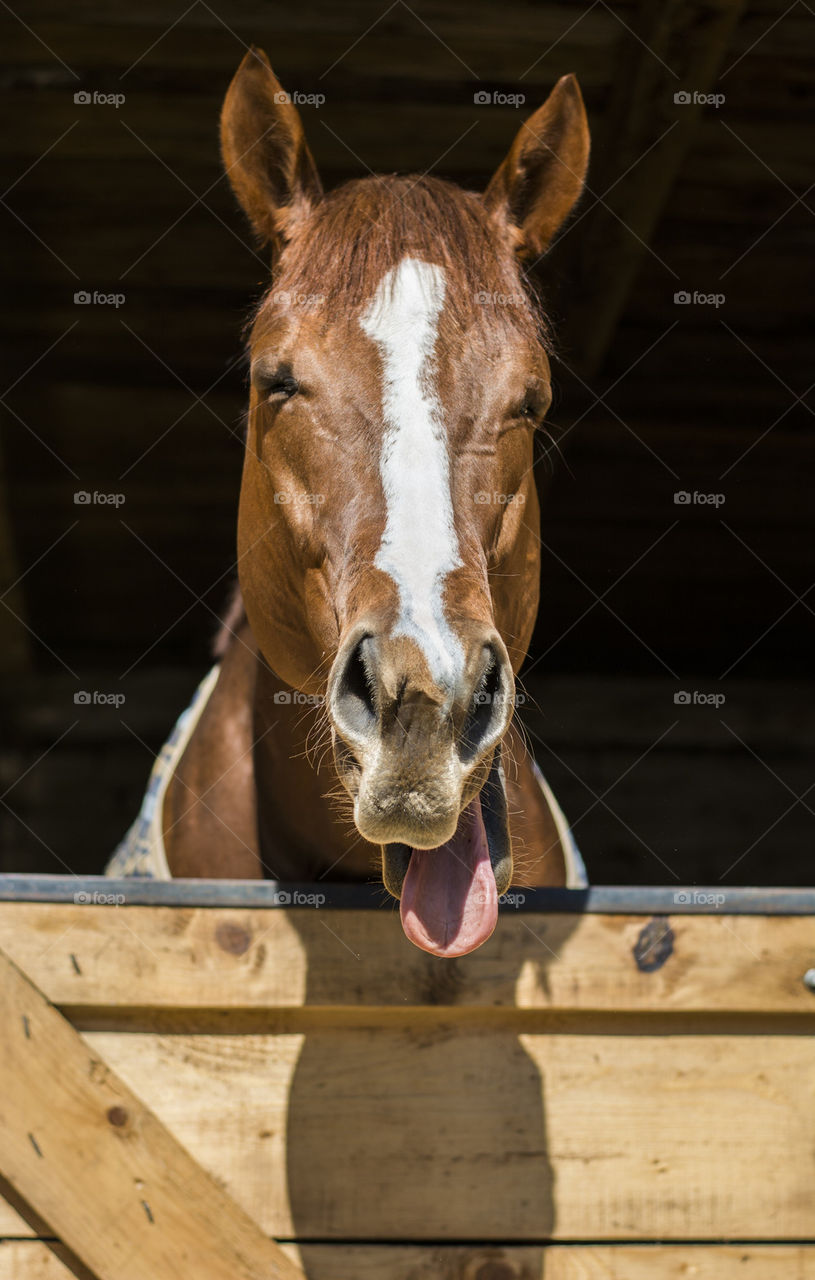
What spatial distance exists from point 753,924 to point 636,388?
10.2 ft

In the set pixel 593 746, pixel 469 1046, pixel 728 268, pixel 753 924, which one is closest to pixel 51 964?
pixel 469 1046

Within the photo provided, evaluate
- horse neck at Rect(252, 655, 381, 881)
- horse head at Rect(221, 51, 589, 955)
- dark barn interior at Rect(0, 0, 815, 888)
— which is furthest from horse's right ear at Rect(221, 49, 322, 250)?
dark barn interior at Rect(0, 0, 815, 888)

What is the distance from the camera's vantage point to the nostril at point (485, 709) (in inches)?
47.9

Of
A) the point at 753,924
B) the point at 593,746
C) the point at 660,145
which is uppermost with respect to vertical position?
the point at 660,145

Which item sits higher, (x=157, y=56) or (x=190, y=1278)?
(x=157, y=56)

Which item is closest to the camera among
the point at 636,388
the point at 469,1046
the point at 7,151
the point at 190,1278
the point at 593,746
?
the point at 190,1278

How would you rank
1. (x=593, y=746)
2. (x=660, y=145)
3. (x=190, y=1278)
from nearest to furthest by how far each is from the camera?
(x=190, y=1278), (x=660, y=145), (x=593, y=746)

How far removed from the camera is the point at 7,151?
3.47 meters

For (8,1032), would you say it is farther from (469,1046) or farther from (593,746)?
(593,746)

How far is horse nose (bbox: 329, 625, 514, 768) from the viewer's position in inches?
45.6

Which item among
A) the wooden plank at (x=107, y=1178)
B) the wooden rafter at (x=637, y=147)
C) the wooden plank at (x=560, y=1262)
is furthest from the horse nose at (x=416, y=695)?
the wooden rafter at (x=637, y=147)

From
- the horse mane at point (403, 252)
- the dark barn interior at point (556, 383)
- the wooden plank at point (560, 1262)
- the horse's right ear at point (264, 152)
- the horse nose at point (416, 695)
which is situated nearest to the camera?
the horse nose at point (416, 695)

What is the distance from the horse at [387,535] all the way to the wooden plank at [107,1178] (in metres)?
0.45

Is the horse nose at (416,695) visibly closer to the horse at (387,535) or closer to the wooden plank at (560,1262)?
the horse at (387,535)
